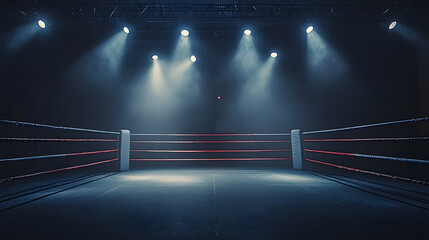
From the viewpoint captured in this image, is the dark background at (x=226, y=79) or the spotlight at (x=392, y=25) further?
the spotlight at (x=392, y=25)

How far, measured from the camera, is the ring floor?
4.45ft

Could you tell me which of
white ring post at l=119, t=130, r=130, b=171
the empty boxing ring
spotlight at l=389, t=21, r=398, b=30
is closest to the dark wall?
spotlight at l=389, t=21, r=398, b=30

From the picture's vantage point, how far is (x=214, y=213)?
68.8 inches

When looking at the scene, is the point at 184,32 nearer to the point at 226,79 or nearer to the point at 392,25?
the point at 226,79

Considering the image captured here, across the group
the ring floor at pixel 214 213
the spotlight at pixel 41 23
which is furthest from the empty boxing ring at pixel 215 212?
the spotlight at pixel 41 23

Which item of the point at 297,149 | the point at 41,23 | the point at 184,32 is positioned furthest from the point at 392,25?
the point at 41,23

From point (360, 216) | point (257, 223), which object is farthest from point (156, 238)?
point (360, 216)

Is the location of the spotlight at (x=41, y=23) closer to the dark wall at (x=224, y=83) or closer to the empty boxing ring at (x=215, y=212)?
the dark wall at (x=224, y=83)

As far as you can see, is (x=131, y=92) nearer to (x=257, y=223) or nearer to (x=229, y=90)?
(x=229, y=90)

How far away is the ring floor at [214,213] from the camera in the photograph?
1.36 metres

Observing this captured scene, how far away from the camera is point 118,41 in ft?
22.5

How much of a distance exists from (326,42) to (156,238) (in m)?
7.38

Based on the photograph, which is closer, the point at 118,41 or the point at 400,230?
the point at 400,230

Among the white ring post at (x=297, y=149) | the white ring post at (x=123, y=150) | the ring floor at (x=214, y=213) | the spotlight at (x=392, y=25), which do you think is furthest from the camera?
the spotlight at (x=392, y=25)
